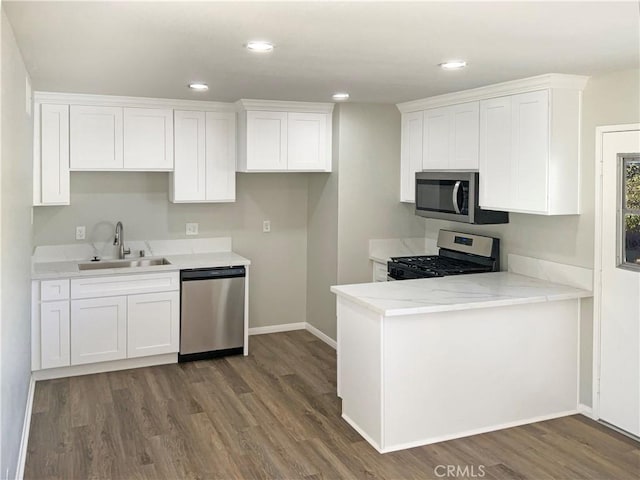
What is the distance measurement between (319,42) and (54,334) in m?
3.15

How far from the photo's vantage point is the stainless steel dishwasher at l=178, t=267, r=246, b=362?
16.4 feet

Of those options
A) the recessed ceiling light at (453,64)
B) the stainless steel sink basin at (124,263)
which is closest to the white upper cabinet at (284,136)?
the stainless steel sink basin at (124,263)

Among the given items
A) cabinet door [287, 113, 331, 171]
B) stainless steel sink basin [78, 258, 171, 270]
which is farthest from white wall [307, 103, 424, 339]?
stainless steel sink basin [78, 258, 171, 270]

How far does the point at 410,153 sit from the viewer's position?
519 cm

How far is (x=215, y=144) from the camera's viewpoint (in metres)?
5.23

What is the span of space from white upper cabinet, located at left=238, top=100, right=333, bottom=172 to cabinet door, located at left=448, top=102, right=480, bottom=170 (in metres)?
1.20

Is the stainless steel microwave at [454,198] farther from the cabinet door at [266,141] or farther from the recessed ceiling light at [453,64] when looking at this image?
the cabinet door at [266,141]

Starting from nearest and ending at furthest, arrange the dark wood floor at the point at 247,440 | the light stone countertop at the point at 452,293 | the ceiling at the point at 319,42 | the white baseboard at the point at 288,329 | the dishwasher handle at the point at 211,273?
the ceiling at the point at 319,42, the dark wood floor at the point at 247,440, the light stone countertop at the point at 452,293, the dishwasher handle at the point at 211,273, the white baseboard at the point at 288,329

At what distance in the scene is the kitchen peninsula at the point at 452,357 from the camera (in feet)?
11.3

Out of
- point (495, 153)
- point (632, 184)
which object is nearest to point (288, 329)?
point (495, 153)

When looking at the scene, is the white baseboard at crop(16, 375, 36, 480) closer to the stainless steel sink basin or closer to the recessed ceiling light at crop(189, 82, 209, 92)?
the stainless steel sink basin

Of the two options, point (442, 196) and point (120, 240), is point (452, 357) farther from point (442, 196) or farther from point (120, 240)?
point (120, 240)

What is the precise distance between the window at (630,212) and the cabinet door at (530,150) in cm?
44

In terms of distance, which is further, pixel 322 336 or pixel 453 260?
pixel 322 336
